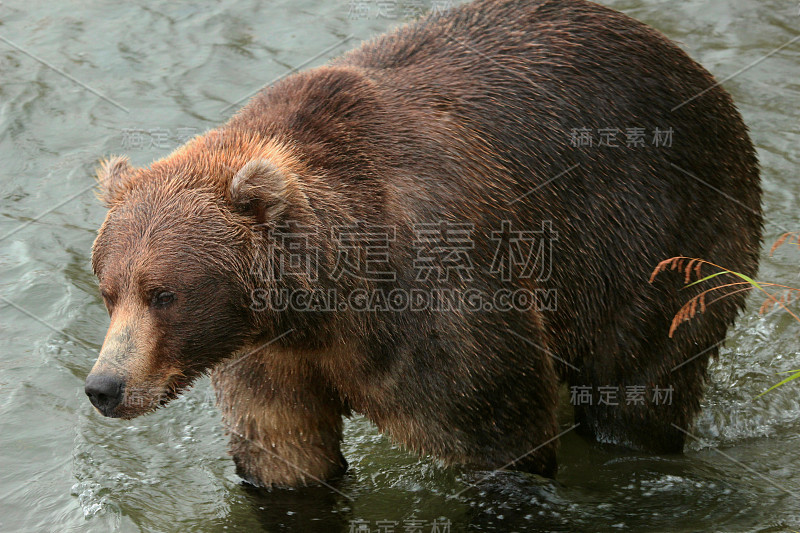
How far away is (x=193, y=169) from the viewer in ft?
17.9

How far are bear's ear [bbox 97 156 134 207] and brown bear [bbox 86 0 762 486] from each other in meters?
0.02

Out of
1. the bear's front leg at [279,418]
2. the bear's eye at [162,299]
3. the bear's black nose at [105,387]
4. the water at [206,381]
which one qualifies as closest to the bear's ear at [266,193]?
the bear's eye at [162,299]

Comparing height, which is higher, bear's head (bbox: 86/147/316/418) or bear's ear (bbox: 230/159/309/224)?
bear's ear (bbox: 230/159/309/224)

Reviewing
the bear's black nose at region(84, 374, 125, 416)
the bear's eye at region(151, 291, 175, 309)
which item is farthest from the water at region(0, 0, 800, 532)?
the bear's eye at region(151, 291, 175, 309)

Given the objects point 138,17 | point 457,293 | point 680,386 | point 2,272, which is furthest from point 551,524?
point 138,17

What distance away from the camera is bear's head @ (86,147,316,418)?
5102mm

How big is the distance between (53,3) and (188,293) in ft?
31.3

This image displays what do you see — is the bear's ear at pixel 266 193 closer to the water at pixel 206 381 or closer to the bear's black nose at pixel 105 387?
the bear's black nose at pixel 105 387

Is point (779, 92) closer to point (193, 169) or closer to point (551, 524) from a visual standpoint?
point (551, 524)

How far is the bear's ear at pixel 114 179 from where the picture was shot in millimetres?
5516

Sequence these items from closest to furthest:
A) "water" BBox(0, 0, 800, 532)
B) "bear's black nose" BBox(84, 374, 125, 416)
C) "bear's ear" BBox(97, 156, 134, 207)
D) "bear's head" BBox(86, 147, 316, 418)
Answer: "bear's black nose" BBox(84, 374, 125, 416) < "bear's head" BBox(86, 147, 316, 418) < "bear's ear" BBox(97, 156, 134, 207) < "water" BBox(0, 0, 800, 532)

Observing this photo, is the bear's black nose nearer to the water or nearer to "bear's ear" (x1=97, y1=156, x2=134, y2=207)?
"bear's ear" (x1=97, y1=156, x2=134, y2=207)

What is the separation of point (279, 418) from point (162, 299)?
1295 mm

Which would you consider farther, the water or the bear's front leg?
the water
